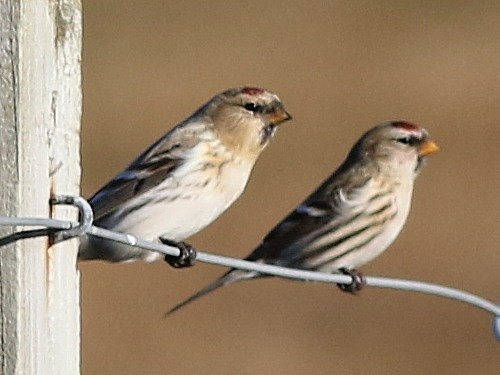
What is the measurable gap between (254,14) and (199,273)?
3247 mm

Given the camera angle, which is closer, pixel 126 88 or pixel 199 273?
pixel 199 273

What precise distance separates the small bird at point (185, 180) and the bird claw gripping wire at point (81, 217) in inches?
66.2

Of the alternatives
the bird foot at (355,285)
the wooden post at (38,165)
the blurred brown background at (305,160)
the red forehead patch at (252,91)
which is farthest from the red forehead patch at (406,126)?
the blurred brown background at (305,160)

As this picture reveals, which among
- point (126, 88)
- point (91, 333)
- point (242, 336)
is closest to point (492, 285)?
point (242, 336)

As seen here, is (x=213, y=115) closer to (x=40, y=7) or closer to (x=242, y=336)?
(x=40, y=7)

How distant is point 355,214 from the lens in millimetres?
6066

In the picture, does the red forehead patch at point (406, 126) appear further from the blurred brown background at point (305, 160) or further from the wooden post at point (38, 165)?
the blurred brown background at point (305, 160)

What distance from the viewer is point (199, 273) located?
10.8 m

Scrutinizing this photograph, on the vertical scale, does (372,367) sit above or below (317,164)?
below

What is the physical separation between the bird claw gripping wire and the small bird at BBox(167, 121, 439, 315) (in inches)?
94.9

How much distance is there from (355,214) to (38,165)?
9.38 feet

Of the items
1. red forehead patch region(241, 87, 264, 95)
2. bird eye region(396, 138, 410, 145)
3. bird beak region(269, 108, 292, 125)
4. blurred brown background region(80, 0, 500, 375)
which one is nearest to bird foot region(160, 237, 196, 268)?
bird beak region(269, 108, 292, 125)

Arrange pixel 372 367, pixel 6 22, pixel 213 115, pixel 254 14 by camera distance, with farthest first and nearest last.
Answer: pixel 254 14
pixel 372 367
pixel 213 115
pixel 6 22

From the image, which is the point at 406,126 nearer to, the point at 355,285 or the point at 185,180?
the point at 355,285
